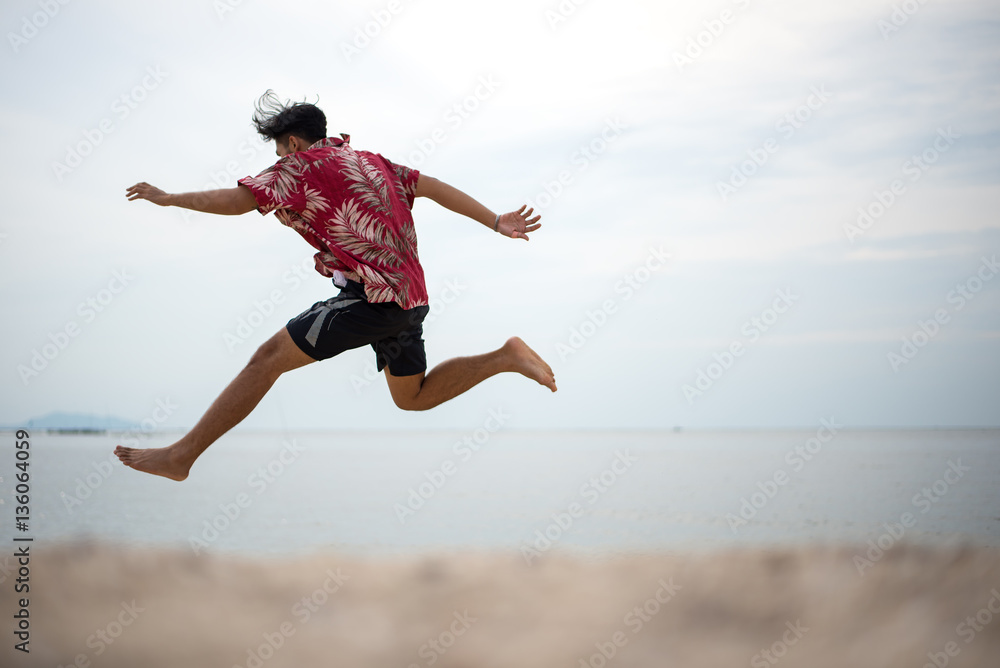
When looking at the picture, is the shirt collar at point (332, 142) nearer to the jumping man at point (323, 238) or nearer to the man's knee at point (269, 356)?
the jumping man at point (323, 238)

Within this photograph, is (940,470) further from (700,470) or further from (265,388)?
(265,388)

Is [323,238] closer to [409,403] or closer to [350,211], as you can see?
[350,211]

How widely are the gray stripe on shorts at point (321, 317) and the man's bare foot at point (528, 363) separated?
896 millimetres

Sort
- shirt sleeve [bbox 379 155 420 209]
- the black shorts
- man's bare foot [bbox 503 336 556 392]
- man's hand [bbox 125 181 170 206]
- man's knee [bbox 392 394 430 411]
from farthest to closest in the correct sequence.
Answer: man's knee [bbox 392 394 430 411]
man's bare foot [bbox 503 336 556 392]
shirt sleeve [bbox 379 155 420 209]
the black shorts
man's hand [bbox 125 181 170 206]

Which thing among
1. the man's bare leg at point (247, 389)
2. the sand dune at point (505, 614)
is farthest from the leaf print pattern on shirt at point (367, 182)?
the sand dune at point (505, 614)

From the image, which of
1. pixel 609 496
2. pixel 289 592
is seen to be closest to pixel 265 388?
pixel 289 592

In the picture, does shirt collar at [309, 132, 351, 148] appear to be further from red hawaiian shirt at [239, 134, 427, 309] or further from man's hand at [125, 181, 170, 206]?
man's hand at [125, 181, 170, 206]

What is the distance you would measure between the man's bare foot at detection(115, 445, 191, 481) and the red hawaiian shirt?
1065 mm

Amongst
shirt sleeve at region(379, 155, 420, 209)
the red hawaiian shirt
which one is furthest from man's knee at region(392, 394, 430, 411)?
shirt sleeve at region(379, 155, 420, 209)

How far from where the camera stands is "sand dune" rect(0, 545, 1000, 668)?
10070 mm

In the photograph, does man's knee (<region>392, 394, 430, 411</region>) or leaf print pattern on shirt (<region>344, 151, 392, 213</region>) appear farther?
man's knee (<region>392, 394, 430, 411</region>)

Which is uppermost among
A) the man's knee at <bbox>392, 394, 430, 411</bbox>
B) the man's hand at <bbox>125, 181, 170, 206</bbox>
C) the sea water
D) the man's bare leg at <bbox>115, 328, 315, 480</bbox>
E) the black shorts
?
the man's hand at <bbox>125, 181, 170, 206</bbox>

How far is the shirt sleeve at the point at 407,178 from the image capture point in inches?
154

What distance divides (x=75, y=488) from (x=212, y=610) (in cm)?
1663
